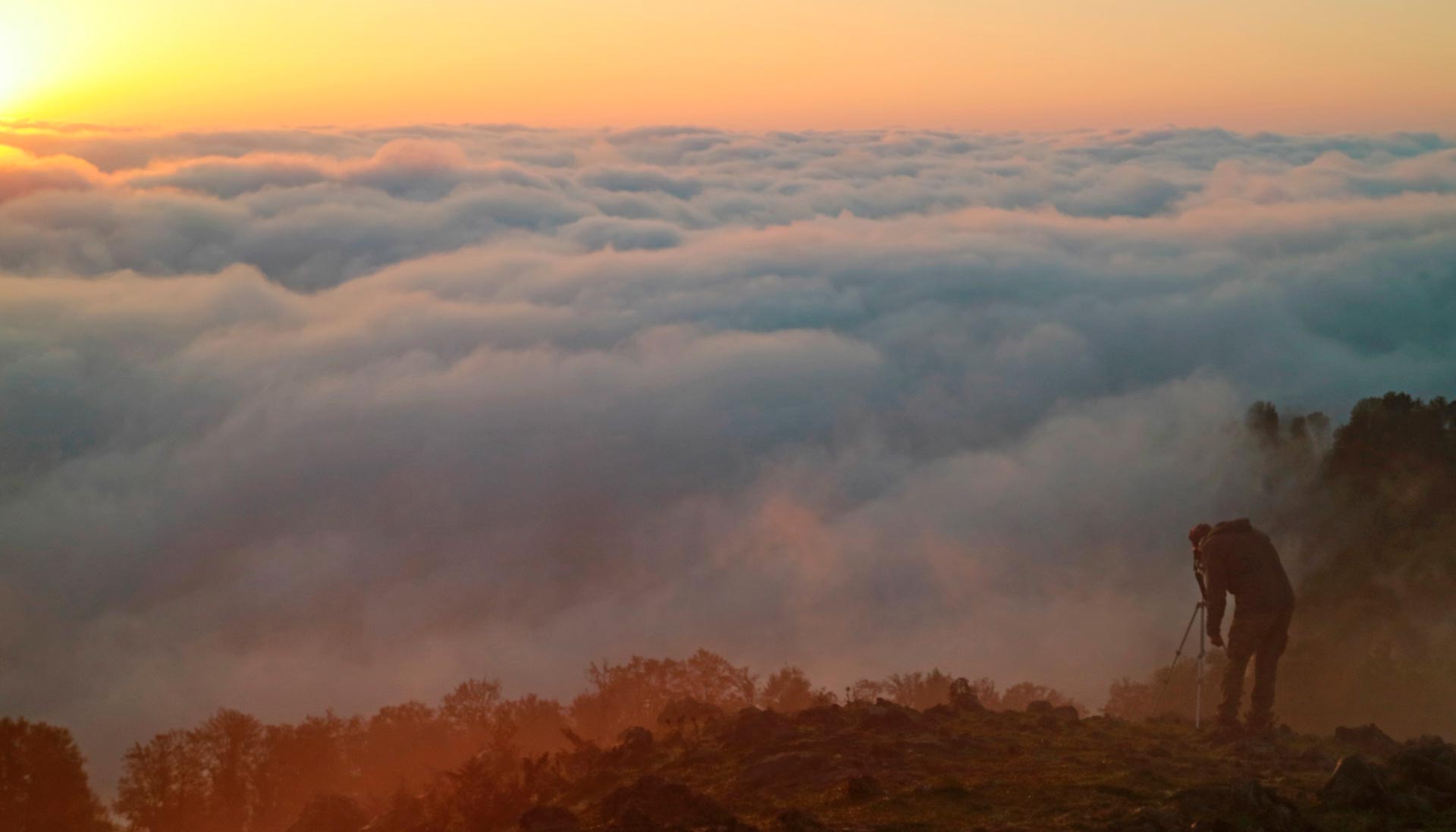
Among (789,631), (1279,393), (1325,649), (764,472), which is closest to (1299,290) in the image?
(1279,393)

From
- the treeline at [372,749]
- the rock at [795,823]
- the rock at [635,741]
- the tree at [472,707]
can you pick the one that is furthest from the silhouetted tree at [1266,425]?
the rock at [795,823]

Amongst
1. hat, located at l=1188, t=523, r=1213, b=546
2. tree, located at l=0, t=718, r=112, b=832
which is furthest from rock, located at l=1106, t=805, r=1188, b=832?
tree, located at l=0, t=718, r=112, b=832

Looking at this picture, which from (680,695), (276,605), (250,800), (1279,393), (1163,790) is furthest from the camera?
(1279,393)

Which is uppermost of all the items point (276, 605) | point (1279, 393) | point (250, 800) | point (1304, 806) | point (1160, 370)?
point (1160, 370)

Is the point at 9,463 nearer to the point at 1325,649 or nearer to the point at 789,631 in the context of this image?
the point at 789,631

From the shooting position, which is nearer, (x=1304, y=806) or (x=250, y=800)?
(x=1304, y=806)

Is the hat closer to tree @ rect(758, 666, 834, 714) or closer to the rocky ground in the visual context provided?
the rocky ground
